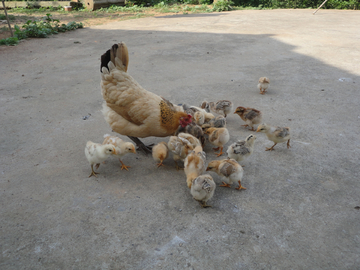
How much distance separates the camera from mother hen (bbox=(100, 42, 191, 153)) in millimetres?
3672

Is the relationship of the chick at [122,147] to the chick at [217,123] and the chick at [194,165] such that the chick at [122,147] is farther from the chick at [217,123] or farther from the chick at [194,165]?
the chick at [217,123]

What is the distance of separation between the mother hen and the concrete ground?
52 cm

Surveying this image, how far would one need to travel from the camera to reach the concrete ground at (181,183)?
2.43 m

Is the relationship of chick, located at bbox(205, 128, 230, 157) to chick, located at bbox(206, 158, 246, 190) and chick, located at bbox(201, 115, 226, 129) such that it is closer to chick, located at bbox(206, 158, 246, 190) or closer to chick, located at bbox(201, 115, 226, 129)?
chick, located at bbox(201, 115, 226, 129)

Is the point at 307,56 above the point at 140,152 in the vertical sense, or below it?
above

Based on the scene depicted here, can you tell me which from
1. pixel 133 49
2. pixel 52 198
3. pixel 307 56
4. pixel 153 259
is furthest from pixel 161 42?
pixel 153 259

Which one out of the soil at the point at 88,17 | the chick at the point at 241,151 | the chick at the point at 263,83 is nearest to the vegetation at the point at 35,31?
the soil at the point at 88,17

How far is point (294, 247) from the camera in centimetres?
245

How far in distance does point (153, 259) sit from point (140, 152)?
1968 millimetres

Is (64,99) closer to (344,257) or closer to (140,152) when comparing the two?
(140,152)

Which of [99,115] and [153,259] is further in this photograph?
[99,115]

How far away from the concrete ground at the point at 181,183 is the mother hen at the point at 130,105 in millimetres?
524

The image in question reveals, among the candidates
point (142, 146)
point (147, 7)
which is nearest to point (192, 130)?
point (142, 146)

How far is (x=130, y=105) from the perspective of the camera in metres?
3.69
